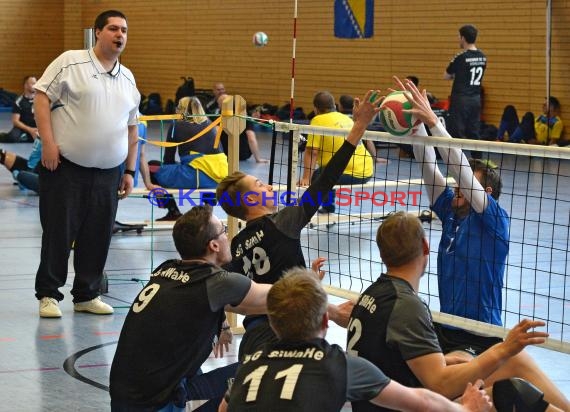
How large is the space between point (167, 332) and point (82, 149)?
2.84 metres

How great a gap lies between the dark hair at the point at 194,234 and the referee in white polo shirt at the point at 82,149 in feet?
8.44

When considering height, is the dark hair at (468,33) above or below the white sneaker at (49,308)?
above

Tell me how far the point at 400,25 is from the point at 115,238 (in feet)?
35.5

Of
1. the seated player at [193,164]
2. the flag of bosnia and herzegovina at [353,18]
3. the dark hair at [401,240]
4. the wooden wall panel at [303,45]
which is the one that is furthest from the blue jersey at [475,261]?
the wooden wall panel at [303,45]

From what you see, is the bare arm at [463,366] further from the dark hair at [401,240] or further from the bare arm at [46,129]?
the bare arm at [46,129]

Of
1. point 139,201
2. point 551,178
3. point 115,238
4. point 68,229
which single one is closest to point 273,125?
point 68,229

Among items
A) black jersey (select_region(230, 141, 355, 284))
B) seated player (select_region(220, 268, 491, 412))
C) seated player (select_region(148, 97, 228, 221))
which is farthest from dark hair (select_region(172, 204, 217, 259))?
seated player (select_region(148, 97, 228, 221))

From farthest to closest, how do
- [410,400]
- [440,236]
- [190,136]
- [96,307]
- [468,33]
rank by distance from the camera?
1. [468,33]
2. [190,136]
3. [440,236]
4. [96,307]
5. [410,400]

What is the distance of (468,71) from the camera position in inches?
572

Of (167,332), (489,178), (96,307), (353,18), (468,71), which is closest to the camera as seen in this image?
(167,332)

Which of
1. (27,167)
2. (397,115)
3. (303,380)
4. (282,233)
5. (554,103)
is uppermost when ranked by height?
(397,115)

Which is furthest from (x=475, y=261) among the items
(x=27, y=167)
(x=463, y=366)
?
(x=27, y=167)

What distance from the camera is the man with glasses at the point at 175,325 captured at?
3.68 meters

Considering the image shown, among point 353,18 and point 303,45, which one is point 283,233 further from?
point 303,45
